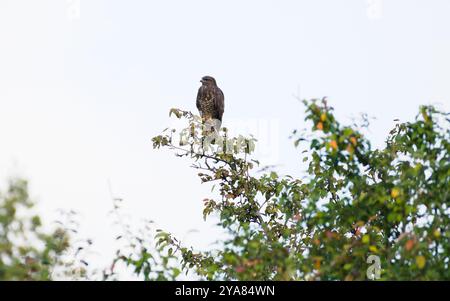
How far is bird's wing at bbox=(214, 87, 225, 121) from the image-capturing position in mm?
18109

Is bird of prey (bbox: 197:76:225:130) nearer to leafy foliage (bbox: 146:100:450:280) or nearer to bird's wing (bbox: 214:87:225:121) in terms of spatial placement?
bird's wing (bbox: 214:87:225:121)

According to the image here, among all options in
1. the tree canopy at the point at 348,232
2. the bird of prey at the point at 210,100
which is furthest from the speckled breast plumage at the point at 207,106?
the tree canopy at the point at 348,232

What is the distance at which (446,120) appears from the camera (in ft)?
28.4

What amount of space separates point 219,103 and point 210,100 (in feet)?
0.76

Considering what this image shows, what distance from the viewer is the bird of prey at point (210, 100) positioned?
711 inches

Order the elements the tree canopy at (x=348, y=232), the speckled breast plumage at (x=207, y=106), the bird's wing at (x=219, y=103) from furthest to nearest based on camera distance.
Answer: the bird's wing at (x=219, y=103) → the speckled breast plumage at (x=207, y=106) → the tree canopy at (x=348, y=232)

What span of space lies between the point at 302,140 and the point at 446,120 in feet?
5.01

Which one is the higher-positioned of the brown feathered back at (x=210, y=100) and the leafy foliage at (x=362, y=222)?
the brown feathered back at (x=210, y=100)

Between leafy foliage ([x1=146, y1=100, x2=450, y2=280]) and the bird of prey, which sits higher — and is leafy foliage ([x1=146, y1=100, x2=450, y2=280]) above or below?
below

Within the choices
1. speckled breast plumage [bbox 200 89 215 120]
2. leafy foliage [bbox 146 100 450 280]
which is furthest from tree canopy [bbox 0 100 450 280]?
speckled breast plumage [bbox 200 89 215 120]

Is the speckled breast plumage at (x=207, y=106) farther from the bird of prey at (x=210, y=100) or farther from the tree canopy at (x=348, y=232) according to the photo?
the tree canopy at (x=348, y=232)

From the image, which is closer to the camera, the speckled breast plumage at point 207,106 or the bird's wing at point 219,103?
the speckled breast plumage at point 207,106

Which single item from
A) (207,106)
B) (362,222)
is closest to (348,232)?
(362,222)
